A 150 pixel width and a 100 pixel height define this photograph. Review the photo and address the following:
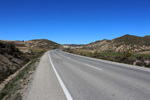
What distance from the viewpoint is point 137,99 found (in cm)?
405

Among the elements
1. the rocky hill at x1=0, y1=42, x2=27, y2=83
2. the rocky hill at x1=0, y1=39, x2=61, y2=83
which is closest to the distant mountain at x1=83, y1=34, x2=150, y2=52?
the rocky hill at x1=0, y1=39, x2=61, y2=83

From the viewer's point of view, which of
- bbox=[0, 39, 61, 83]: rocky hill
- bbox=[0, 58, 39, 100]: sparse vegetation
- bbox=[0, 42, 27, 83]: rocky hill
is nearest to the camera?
bbox=[0, 58, 39, 100]: sparse vegetation

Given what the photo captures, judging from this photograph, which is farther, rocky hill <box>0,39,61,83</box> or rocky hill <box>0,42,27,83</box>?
rocky hill <box>0,39,61,83</box>

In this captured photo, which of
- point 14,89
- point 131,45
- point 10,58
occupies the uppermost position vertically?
point 131,45

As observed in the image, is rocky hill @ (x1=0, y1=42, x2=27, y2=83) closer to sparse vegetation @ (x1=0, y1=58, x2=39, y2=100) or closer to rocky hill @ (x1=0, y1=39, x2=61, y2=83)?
rocky hill @ (x1=0, y1=39, x2=61, y2=83)

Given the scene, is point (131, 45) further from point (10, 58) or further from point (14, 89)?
point (14, 89)

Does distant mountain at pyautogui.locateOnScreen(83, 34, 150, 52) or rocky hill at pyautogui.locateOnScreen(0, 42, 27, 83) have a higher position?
distant mountain at pyautogui.locateOnScreen(83, 34, 150, 52)

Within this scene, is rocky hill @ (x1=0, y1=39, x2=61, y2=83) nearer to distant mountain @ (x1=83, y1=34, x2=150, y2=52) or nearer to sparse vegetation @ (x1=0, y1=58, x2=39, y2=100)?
sparse vegetation @ (x1=0, y1=58, x2=39, y2=100)

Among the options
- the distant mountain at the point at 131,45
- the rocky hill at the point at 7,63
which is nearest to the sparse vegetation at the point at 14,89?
the rocky hill at the point at 7,63

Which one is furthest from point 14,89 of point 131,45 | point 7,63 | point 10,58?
point 131,45

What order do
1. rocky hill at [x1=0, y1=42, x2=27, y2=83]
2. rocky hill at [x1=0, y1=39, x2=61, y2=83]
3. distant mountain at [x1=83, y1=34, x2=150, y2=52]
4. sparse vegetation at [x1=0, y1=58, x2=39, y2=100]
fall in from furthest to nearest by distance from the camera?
distant mountain at [x1=83, y1=34, x2=150, y2=52]
rocky hill at [x1=0, y1=39, x2=61, y2=83]
rocky hill at [x1=0, y1=42, x2=27, y2=83]
sparse vegetation at [x1=0, y1=58, x2=39, y2=100]

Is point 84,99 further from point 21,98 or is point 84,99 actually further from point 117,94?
point 21,98

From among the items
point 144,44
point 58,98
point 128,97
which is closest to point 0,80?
point 58,98

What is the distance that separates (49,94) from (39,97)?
0.40 metres
